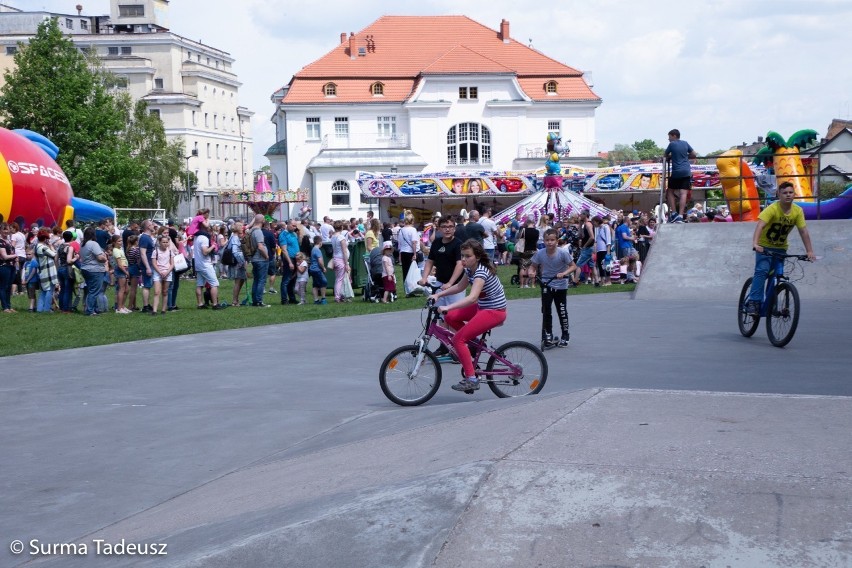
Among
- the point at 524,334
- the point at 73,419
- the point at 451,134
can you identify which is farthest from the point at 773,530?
the point at 451,134

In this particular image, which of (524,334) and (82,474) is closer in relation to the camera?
(82,474)

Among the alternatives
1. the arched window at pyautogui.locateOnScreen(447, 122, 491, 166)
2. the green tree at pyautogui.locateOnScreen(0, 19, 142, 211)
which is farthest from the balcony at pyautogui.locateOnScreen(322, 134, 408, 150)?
the green tree at pyautogui.locateOnScreen(0, 19, 142, 211)

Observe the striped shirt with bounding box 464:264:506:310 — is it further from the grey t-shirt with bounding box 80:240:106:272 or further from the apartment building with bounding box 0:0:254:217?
the apartment building with bounding box 0:0:254:217

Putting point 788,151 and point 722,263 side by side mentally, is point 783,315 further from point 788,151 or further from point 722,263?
point 788,151

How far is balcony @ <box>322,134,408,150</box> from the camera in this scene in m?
70.6

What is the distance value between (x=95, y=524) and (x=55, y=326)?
12491mm

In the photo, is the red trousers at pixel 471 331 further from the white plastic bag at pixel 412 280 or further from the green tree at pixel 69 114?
the green tree at pixel 69 114

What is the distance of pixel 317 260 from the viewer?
69.9 feet

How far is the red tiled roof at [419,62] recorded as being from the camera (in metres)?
71.4

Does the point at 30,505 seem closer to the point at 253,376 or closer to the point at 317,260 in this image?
the point at 253,376

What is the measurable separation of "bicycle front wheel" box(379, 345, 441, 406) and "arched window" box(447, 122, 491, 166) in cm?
6112

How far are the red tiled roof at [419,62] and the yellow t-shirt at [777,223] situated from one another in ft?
193

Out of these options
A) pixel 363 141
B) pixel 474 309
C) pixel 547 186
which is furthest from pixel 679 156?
pixel 363 141

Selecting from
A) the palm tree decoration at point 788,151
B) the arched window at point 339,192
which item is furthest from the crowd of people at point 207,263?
the arched window at point 339,192
